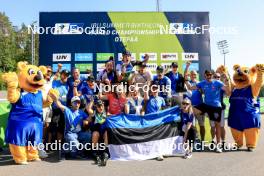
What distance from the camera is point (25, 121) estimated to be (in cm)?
758

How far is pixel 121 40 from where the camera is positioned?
495 inches

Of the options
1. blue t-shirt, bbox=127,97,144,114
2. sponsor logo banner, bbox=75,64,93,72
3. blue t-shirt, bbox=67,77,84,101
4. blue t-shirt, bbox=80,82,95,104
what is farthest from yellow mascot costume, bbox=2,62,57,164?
sponsor logo banner, bbox=75,64,93,72

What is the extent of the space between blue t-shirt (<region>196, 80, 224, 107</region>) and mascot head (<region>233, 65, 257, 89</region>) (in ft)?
1.44

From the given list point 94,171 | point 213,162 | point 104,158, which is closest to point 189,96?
point 213,162

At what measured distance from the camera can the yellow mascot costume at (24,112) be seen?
745 centimetres

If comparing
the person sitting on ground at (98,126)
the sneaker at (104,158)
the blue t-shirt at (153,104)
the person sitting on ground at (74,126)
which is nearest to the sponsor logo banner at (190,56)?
the blue t-shirt at (153,104)

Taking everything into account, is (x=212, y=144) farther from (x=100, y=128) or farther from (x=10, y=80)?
(x=10, y=80)

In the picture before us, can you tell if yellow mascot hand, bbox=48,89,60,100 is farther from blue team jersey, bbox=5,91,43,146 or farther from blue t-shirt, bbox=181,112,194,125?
blue t-shirt, bbox=181,112,194,125

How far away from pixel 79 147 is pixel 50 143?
1027 millimetres

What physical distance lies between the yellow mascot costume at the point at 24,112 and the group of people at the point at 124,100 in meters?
0.51

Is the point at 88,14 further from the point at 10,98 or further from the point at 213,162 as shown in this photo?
the point at 213,162

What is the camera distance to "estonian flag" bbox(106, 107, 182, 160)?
789cm

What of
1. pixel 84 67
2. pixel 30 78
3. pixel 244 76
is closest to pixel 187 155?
pixel 244 76

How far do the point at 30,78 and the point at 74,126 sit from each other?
1487 mm
